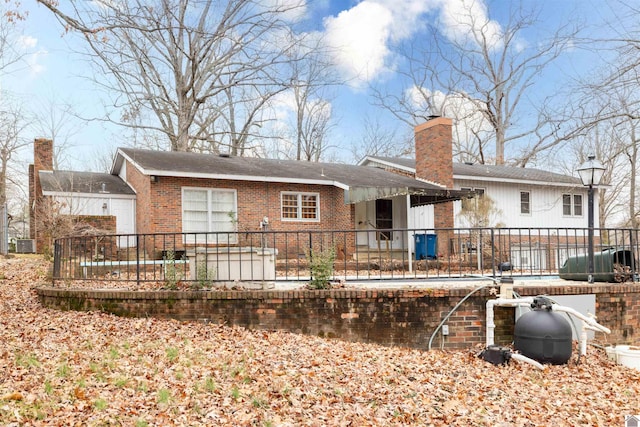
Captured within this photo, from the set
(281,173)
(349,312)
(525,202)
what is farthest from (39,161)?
(525,202)

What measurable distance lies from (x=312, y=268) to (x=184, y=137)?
61.0 ft

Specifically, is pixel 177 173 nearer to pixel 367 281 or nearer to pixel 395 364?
pixel 367 281

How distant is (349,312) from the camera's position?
300 inches

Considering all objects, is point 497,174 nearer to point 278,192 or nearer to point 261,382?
point 278,192

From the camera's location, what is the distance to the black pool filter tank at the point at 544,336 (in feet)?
22.9

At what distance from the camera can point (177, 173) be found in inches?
609

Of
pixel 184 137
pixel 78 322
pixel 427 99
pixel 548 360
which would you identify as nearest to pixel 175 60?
pixel 184 137

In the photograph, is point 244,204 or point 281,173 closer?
point 244,204

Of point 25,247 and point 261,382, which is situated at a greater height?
point 25,247

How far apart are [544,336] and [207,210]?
1165 cm

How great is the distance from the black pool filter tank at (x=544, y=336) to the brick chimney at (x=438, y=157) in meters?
10.9

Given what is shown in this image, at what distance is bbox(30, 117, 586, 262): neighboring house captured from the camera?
52.2 ft

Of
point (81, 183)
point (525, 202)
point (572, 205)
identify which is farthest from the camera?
point (572, 205)

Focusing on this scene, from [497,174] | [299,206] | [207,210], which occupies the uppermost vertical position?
[497,174]
